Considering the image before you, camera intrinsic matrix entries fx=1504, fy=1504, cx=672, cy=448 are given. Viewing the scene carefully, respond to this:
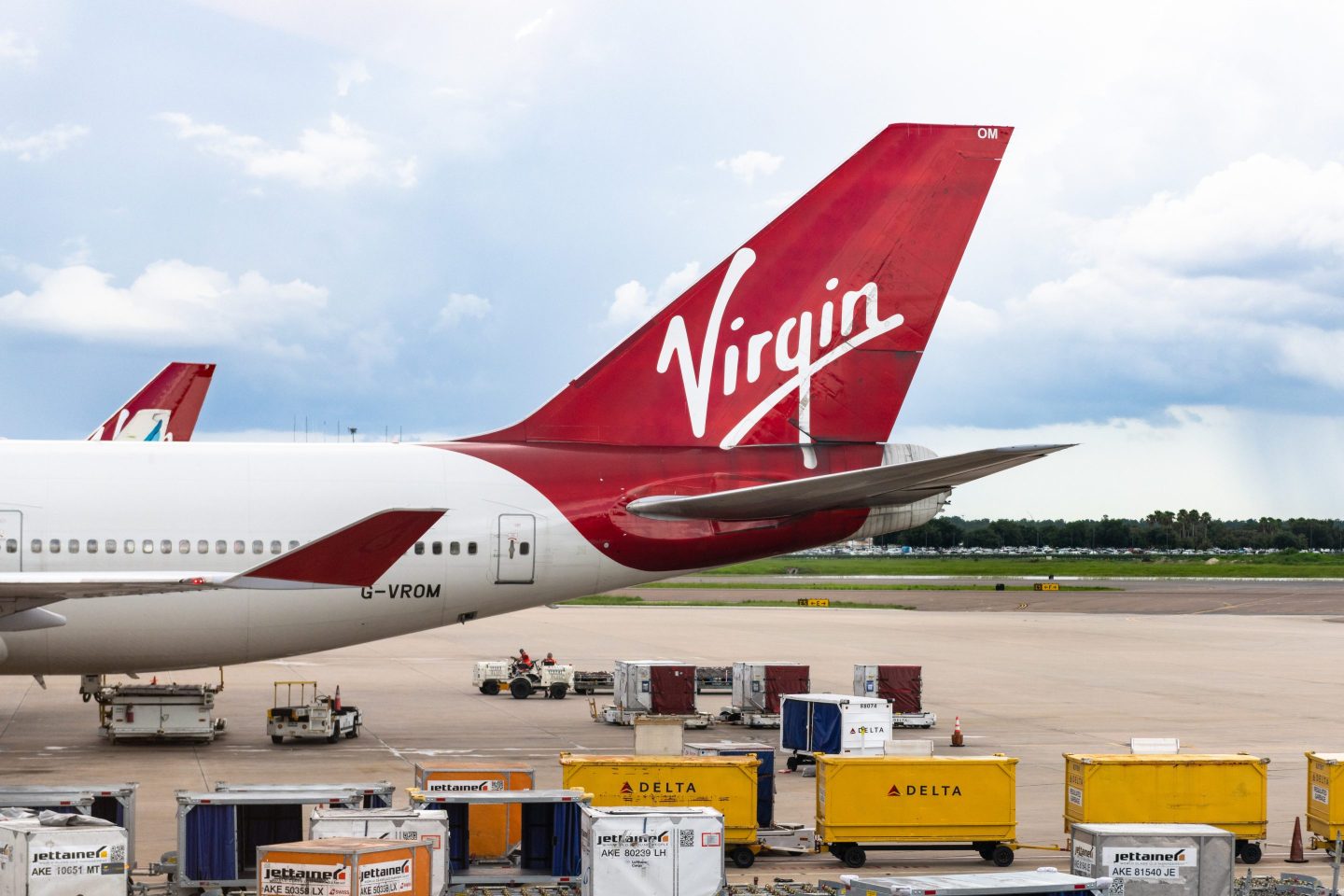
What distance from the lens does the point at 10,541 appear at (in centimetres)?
2794

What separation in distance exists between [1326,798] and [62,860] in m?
17.1

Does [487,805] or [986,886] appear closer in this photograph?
[986,886]

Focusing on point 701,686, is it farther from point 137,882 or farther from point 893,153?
point 137,882

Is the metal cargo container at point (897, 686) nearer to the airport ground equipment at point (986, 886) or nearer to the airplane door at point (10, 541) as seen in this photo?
the airplane door at point (10, 541)

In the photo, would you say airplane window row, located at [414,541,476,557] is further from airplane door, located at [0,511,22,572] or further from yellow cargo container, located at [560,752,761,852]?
yellow cargo container, located at [560,752,761,852]

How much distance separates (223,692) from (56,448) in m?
14.2

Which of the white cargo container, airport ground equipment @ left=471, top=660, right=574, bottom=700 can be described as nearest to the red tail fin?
airport ground equipment @ left=471, top=660, right=574, bottom=700

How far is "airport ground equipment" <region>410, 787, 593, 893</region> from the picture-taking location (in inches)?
739

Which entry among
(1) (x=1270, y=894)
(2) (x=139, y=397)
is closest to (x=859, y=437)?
(1) (x=1270, y=894)

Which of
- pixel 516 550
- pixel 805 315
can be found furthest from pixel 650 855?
pixel 805 315

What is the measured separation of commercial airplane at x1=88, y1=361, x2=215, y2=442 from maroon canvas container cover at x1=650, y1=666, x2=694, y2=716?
2803cm

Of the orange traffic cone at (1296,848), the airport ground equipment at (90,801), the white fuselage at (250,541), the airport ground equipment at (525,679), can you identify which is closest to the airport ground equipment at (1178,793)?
the orange traffic cone at (1296,848)

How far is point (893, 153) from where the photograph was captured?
1212 inches

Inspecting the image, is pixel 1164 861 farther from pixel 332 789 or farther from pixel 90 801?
pixel 90 801
